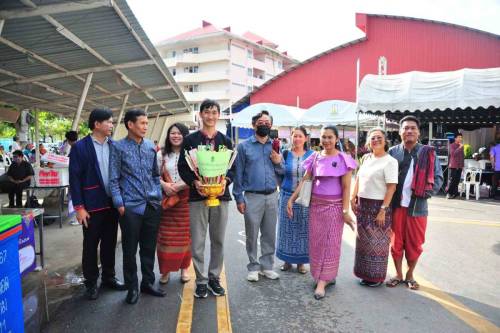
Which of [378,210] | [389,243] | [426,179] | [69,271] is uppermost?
[426,179]

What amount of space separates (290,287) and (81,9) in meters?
4.32

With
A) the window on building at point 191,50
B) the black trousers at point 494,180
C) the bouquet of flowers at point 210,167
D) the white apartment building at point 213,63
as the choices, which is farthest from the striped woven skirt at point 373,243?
the window on building at point 191,50

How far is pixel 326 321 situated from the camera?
3.22 metres

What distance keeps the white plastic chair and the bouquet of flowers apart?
9561mm

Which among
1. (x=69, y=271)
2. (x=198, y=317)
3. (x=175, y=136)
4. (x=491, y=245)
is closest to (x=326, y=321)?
(x=198, y=317)

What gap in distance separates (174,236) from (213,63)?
143 ft

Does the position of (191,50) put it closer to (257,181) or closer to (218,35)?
(218,35)

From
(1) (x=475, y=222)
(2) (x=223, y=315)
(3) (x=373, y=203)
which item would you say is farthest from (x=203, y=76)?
(2) (x=223, y=315)

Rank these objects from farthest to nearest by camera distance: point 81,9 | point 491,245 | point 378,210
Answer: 1. point 491,245
2. point 81,9
3. point 378,210

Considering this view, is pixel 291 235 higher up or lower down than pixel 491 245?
higher up

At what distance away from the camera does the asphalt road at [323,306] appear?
3.12 metres

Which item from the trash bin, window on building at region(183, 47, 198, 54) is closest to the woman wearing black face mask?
the trash bin

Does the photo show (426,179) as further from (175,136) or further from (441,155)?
(441,155)

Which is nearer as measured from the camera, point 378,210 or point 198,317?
point 198,317
